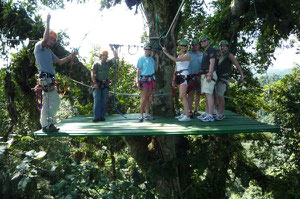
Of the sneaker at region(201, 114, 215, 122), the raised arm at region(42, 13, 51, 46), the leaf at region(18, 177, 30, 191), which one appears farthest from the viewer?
the sneaker at region(201, 114, 215, 122)

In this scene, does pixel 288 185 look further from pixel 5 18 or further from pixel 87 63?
pixel 5 18

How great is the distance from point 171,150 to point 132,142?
138 cm

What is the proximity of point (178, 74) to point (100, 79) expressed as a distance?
1.62 meters

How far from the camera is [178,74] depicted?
4168 mm

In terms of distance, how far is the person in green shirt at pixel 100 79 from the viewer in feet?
15.3

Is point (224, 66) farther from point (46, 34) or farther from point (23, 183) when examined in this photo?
point (23, 183)

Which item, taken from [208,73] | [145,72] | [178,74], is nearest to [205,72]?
[208,73]

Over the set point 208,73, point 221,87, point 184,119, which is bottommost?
point 184,119

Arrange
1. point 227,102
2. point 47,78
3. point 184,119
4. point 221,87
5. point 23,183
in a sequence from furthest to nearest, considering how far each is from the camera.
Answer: point 227,102 → point 221,87 → point 184,119 → point 47,78 → point 23,183

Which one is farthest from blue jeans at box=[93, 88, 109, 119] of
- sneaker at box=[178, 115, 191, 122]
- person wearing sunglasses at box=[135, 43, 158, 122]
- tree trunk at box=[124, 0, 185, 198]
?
sneaker at box=[178, 115, 191, 122]

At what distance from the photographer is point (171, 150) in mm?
5309

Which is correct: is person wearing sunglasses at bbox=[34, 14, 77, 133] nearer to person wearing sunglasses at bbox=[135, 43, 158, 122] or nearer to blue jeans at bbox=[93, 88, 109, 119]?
blue jeans at bbox=[93, 88, 109, 119]

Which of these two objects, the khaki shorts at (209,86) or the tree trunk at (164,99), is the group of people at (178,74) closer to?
the khaki shorts at (209,86)

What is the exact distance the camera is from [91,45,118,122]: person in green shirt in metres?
4.65
